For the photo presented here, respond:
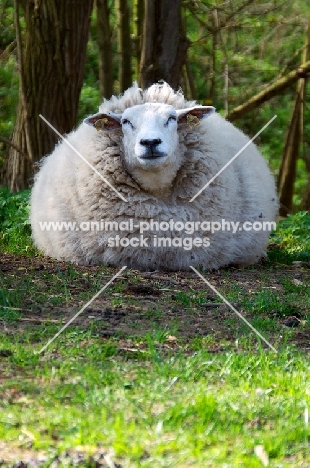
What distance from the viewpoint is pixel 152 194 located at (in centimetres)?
636

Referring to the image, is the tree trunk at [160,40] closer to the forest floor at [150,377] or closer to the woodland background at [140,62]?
the woodland background at [140,62]

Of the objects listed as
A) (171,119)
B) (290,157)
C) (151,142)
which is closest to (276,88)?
(290,157)

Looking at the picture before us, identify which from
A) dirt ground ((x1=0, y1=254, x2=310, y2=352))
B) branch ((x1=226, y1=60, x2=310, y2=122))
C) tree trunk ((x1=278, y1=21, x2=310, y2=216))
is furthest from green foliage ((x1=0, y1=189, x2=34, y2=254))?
tree trunk ((x1=278, y1=21, x2=310, y2=216))

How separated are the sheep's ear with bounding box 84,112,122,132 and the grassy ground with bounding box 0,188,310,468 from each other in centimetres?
147

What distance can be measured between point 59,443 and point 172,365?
90cm

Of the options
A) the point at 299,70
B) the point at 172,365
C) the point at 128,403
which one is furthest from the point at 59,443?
the point at 299,70

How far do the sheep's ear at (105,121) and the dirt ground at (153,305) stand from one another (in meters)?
1.18

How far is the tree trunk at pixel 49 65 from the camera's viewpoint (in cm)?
846

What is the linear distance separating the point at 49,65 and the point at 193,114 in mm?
2597

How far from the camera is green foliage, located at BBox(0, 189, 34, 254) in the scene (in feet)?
24.1

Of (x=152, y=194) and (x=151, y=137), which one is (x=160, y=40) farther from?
(x=151, y=137)

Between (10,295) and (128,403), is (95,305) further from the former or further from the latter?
(128,403)

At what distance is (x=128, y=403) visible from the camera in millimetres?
3178

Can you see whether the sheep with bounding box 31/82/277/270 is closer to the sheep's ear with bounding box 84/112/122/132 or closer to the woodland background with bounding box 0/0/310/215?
the sheep's ear with bounding box 84/112/122/132
